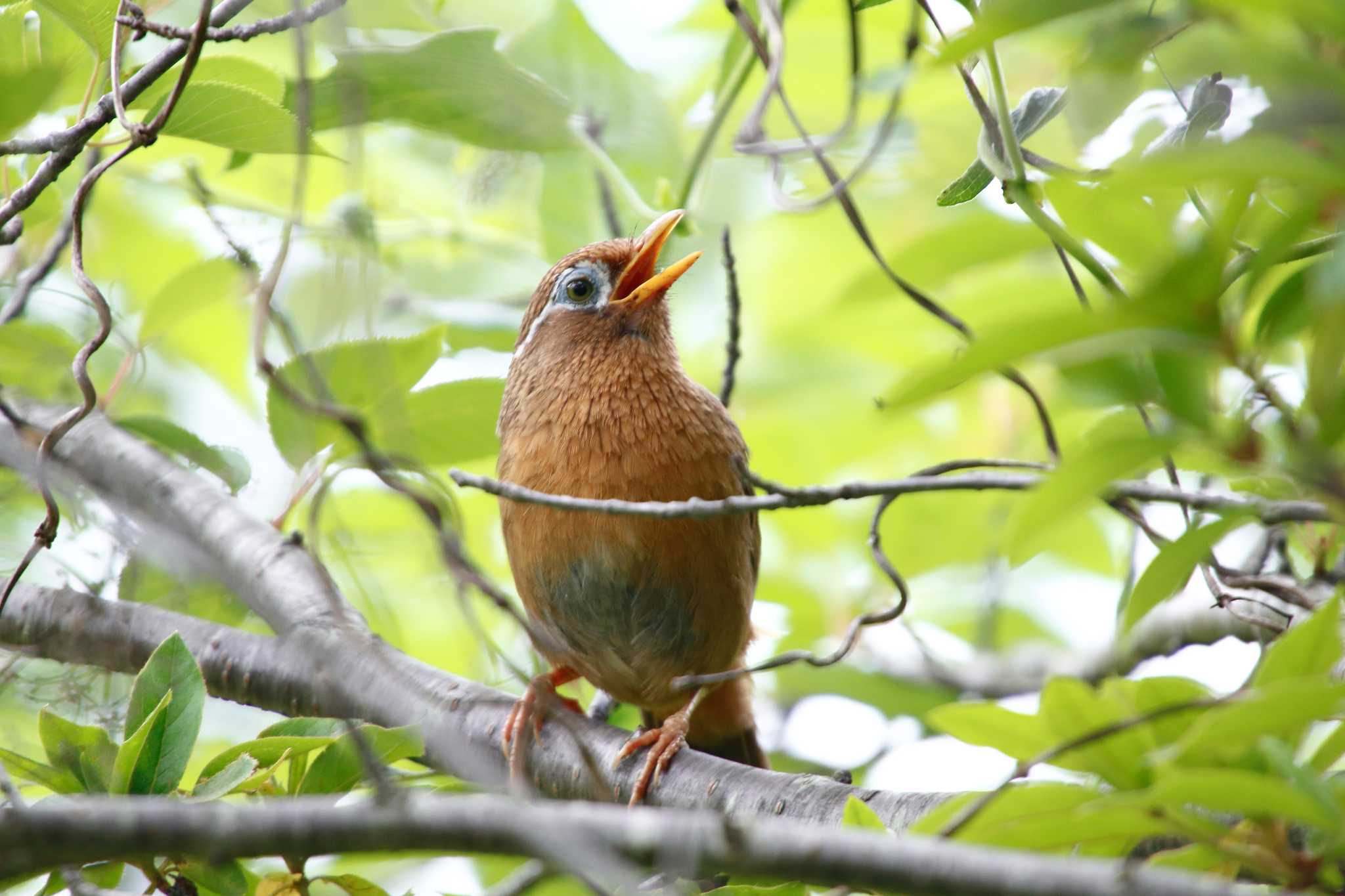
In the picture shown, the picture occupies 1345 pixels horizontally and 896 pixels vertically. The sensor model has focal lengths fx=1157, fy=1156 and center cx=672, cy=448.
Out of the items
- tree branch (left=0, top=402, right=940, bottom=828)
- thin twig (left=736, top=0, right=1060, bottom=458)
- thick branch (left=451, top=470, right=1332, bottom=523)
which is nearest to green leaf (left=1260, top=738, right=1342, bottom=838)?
thick branch (left=451, top=470, right=1332, bottom=523)

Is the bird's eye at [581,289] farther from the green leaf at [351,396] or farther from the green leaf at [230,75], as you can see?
the green leaf at [230,75]

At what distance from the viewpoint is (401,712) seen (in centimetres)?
233

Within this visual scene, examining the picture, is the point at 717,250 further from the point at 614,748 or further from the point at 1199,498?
the point at 1199,498

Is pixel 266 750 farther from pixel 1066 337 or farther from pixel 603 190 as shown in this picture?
pixel 603 190

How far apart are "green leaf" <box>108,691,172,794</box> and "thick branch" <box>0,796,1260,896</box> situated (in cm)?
88

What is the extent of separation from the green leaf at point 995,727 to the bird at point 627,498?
149cm

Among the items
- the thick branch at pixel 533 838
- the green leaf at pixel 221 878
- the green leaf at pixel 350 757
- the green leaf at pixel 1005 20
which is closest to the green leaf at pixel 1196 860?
the thick branch at pixel 533 838

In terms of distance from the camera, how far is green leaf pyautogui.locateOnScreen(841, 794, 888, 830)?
1776mm

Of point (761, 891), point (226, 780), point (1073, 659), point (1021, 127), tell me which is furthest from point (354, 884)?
point (1073, 659)

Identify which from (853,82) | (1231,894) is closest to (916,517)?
(853,82)

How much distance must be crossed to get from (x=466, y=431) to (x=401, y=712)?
1087 mm

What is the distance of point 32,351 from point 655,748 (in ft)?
6.50

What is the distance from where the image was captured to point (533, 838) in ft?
3.64

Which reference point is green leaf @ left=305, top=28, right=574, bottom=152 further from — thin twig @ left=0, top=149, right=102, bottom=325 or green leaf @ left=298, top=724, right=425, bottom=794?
green leaf @ left=298, top=724, right=425, bottom=794
